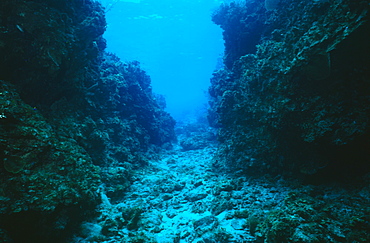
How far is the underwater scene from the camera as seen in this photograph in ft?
14.7

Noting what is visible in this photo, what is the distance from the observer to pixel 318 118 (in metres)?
6.00

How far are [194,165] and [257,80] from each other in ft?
20.8

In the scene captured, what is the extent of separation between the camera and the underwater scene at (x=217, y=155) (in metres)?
4.48

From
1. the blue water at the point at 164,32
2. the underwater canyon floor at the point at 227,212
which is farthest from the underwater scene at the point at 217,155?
the blue water at the point at 164,32

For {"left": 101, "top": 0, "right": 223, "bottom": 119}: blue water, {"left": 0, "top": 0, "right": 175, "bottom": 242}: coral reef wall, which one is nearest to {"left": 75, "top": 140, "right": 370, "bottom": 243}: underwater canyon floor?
{"left": 0, "top": 0, "right": 175, "bottom": 242}: coral reef wall

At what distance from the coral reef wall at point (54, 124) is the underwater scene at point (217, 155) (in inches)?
1.5

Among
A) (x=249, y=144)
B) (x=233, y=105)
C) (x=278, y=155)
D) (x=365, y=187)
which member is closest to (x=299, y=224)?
(x=365, y=187)

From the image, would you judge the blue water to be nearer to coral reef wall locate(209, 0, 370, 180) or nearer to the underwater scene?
the underwater scene

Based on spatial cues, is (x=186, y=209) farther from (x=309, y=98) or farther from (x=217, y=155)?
(x=309, y=98)

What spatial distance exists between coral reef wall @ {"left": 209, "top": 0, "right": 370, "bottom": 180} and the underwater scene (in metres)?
0.04

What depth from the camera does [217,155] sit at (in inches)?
444

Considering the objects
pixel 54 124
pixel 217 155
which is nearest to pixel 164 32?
pixel 217 155

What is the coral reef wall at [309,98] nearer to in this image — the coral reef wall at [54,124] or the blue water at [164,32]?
the coral reef wall at [54,124]

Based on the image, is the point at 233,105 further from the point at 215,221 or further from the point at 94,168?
the point at 94,168
